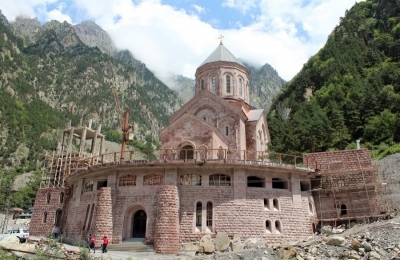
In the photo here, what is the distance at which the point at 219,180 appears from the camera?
22.4 metres

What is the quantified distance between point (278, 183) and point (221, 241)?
21.3ft

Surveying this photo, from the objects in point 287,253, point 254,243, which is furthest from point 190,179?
point 287,253

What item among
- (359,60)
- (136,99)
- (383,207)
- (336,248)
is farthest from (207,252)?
(136,99)

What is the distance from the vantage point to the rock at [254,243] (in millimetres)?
19366

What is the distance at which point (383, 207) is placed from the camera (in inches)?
916

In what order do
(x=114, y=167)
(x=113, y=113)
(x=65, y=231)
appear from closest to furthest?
→ (x=114, y=167), (x=65, y=231), (x=113, y=113)

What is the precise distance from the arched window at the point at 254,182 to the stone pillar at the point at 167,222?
4789 millimetres

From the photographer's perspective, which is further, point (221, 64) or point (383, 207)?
point (221, 64)

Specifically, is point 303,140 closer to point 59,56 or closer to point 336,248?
point 336,248

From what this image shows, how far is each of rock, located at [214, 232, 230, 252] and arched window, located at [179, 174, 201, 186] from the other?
→ 138 inches

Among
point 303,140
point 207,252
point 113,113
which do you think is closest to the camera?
point 207,252

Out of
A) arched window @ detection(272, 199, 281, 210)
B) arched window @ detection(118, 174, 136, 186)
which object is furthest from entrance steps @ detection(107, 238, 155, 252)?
arched window @ detection(272, 199, 281, 210)

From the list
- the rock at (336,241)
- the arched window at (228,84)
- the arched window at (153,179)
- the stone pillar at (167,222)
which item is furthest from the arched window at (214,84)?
the rock at (336,241)

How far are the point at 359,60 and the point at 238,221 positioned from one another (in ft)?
141
